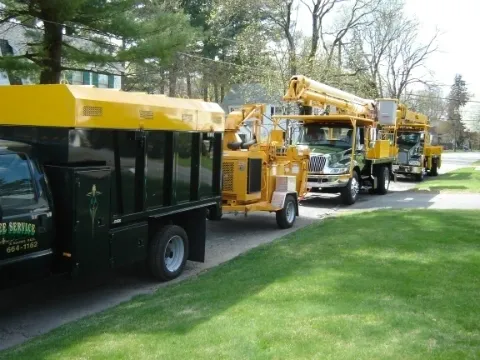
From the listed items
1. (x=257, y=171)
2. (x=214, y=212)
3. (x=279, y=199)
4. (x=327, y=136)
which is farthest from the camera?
(x=327, y=136)

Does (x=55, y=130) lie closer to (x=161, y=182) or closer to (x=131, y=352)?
(x=161, y=182)

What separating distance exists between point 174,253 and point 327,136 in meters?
10.3

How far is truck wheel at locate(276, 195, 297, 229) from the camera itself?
459 inches

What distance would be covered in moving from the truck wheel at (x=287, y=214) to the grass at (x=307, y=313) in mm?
3130

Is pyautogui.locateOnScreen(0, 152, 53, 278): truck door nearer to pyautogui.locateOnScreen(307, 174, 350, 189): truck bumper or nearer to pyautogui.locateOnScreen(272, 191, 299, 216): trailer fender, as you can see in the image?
pyautogui.locateOnScreen(272, 191, 299, 216): trailer fender

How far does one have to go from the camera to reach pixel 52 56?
14258 mm

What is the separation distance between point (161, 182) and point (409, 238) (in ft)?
14.2

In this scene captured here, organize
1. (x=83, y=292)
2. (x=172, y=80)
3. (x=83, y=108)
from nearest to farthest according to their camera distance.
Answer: (x=83, y=108)
(x=83, y=292)
(x=172, y=80)

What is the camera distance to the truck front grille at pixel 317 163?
51.8 feet

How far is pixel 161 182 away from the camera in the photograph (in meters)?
7.22

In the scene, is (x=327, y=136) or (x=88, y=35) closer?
(x=88, y=35)

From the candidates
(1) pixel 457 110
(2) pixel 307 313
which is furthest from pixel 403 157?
(1) pixel 457 110

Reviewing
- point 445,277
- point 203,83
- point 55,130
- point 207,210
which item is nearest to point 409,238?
point 445,277

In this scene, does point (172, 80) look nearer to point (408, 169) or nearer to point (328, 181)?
point (408, 169)
